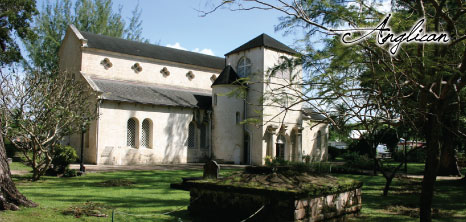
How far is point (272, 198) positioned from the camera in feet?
24.4

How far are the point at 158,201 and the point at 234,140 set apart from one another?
20276 millimetres

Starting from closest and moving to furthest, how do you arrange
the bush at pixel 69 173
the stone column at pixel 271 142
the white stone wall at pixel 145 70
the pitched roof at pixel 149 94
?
the bush at pixel 69 173 < the pitched roof at pixel 149 94 < the white stone wall at pixel 145 70 < the stone column at pixel 271 142

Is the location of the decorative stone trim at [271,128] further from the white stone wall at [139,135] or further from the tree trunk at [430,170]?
the tree trunk at [430,170]

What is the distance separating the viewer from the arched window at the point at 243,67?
32156mm

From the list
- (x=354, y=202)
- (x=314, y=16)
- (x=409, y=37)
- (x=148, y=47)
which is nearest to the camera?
(x=409, y=37)

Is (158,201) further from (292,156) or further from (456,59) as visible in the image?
(292,156)

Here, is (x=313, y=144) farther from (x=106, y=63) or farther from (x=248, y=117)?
(x=106, y=63)

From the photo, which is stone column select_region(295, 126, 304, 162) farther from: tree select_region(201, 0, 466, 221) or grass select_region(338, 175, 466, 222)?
tree select_region(201, 0, 466, 221)

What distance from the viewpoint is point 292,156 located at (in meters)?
33.1

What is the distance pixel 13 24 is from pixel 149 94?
11.9 metres

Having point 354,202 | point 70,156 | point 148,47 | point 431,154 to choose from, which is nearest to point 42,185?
point 70,156

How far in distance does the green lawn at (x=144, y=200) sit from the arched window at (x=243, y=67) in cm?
1727

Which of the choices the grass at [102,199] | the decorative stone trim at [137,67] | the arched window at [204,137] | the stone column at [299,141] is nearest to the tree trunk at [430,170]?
→ the grass at [102,199]

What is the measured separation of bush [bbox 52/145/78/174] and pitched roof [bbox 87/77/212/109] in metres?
8.02
